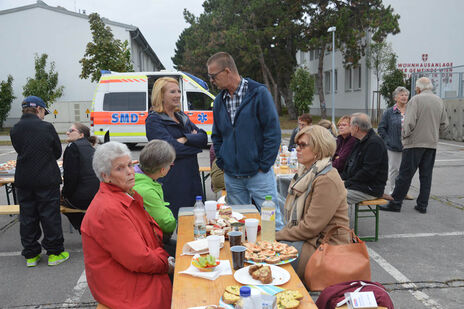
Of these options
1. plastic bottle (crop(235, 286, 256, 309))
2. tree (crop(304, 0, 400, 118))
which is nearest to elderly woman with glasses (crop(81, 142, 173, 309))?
plastic bottle (crop(235, 286, 256, 309))

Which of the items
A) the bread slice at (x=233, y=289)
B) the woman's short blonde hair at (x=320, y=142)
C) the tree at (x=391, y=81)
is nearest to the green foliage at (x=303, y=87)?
the tree at (x=391, y=81)

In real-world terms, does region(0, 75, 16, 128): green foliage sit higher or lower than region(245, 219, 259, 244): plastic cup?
higher

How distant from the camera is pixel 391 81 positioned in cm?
2175

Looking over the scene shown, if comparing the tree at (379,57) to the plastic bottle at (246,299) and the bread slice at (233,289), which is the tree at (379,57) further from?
the plastic bottle at (246,299)

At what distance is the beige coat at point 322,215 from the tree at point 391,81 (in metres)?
20.4

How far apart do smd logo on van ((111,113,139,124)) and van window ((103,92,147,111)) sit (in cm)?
19

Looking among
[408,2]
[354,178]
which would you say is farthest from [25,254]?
[408,2]

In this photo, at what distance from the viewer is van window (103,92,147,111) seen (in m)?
13.6

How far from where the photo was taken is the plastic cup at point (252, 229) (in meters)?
2.48

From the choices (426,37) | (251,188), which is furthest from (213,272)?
(426,37)

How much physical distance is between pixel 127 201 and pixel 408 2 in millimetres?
27243

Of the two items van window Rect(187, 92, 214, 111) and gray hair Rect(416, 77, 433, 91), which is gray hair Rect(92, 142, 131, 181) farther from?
van window Rect(187, 92, 214, 111)

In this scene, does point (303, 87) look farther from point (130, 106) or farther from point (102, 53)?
point (130, 106)

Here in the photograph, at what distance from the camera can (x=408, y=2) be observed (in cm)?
2461
